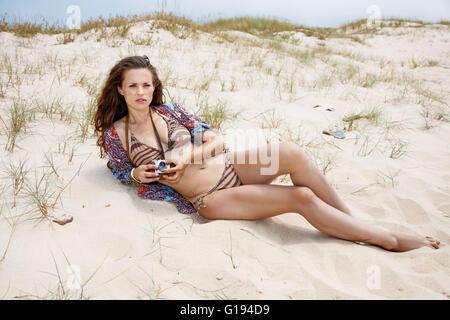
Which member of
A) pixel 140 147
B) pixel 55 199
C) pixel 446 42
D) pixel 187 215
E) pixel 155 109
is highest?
pixel 446 42

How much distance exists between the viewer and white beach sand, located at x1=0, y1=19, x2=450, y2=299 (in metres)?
1.75

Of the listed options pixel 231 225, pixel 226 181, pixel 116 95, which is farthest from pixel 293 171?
pixel 116 95

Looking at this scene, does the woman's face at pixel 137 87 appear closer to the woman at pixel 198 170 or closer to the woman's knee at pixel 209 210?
the woman at pixel 198 170

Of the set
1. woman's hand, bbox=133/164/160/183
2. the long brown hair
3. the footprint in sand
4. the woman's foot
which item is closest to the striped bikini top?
woman's hand, bbox=133/164/160/183

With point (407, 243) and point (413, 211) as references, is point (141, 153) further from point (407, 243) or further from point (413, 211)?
point (413, 211)

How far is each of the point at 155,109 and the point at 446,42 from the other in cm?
1559

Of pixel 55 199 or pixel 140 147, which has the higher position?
pixel 140 147

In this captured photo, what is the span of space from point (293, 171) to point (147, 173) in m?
1.04

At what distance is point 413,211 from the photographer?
8.83ft

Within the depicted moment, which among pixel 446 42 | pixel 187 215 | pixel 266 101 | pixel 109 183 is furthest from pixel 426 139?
pixel 446 42

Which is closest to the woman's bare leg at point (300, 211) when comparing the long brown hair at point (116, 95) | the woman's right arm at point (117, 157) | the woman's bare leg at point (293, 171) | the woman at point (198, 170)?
the woman at point (198, 170)

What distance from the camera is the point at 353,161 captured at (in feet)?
11.7

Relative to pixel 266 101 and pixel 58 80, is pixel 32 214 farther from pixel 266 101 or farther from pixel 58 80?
pixel 266 101

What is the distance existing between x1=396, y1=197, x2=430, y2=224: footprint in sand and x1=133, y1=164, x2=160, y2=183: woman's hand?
197 cm
